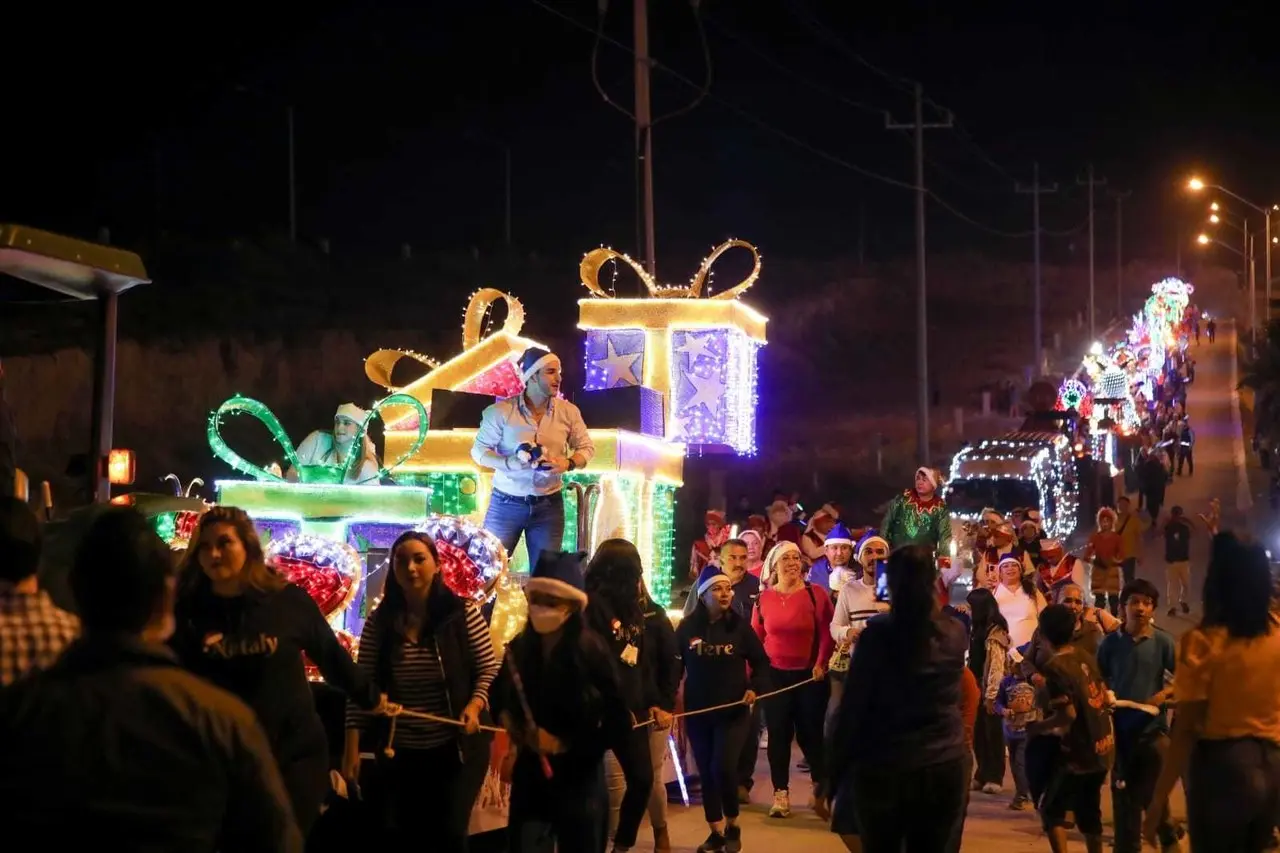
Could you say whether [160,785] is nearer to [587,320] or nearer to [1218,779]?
[1218,779]

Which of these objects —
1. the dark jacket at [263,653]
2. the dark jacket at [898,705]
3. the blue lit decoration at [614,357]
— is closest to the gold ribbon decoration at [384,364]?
the blue lit decoration at [614,357]

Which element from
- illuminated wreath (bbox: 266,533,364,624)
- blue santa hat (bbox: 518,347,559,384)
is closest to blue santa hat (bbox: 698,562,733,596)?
blue santa hat (bbox: 518,347,559,384)

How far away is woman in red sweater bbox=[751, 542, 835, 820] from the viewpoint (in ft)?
37.2

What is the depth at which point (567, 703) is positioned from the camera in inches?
284

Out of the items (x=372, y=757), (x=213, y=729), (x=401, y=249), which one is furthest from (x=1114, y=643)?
(x=401, y=249)

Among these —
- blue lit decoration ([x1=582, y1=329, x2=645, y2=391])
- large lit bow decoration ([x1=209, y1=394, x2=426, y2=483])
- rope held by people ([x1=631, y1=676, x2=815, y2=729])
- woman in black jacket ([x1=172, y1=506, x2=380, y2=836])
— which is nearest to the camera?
woman in black jacket ([x1=172, y1=506, x2=380, y2=836])

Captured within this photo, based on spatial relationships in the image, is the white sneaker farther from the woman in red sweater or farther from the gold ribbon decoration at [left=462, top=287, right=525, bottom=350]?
the gold ribbon decoration at [left=462, top=287, right=525, bottom=350]

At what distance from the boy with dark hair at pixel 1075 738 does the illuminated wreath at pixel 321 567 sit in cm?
377

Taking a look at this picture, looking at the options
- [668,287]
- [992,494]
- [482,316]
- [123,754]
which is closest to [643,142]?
[668,287]

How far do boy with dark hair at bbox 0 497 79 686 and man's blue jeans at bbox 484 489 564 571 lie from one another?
5.95 meters

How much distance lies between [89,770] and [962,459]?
28654mm

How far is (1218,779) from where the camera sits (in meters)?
6.36

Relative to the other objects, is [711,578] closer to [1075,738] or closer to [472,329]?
[1075,738]

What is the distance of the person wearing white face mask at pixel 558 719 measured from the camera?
7.18 metres
